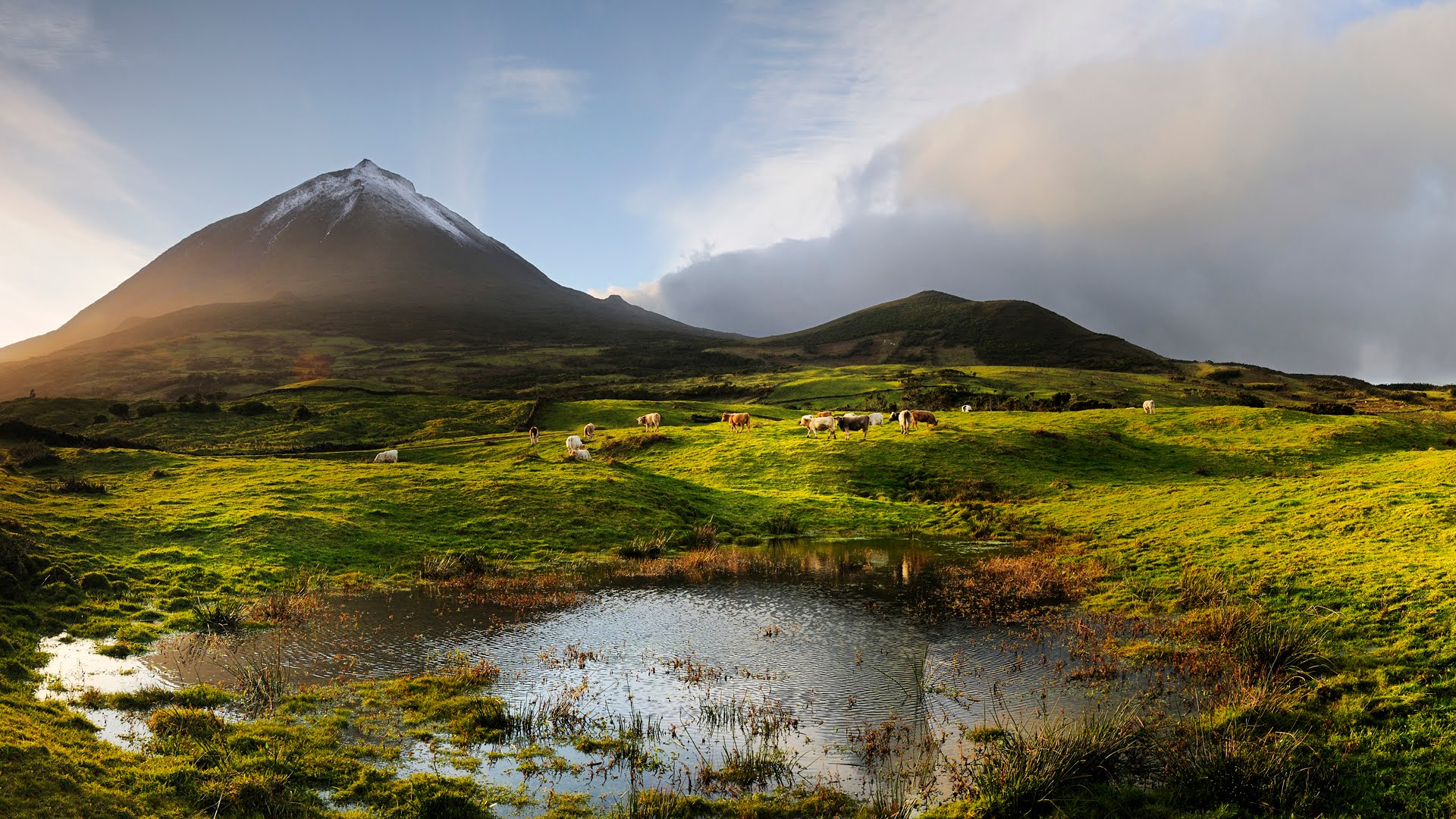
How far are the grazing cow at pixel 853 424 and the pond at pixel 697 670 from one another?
3680 centimetres

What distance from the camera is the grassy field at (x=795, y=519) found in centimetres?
1362

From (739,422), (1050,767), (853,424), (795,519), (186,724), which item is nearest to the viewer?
(1050,767)

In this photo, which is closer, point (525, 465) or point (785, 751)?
point (785, 751)

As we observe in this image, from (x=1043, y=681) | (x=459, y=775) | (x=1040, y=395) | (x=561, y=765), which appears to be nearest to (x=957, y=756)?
(x=1043, y=681)

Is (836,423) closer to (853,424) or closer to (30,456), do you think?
(853,424)

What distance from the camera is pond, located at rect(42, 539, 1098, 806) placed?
46.9ft

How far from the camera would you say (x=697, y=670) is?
19.5 meters

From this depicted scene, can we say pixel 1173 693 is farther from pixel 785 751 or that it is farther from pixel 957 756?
pixel 785 751

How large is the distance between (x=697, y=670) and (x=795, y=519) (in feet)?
83.4

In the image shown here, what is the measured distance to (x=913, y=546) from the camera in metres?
37.5

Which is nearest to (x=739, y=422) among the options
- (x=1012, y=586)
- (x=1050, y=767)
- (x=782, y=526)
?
(x=782, y=526)

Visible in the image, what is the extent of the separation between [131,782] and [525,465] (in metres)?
38.7

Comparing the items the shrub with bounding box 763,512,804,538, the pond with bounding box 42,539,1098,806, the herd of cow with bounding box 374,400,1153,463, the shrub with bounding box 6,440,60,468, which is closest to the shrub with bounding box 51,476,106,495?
the shrub with bounding box 6,440,60,468

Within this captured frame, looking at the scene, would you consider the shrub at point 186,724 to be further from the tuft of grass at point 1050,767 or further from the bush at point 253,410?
the bush at point 253,410
